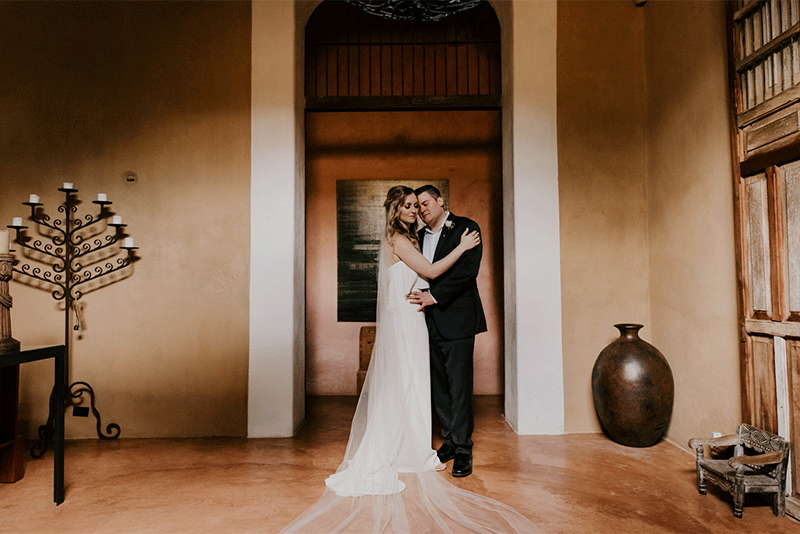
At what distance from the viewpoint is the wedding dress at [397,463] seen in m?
2.26

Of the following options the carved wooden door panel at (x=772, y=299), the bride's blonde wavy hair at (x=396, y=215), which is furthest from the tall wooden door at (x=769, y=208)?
the bride's blonde wavy hair at (x=396, y=215)

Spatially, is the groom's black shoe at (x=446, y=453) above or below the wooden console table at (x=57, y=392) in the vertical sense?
below

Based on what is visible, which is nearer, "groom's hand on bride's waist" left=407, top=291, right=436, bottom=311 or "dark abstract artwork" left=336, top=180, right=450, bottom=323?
"groom's hand on bride's waist" left=407, top=291, right=436, bottom=311

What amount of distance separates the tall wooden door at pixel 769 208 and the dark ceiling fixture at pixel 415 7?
Result: 168 cm

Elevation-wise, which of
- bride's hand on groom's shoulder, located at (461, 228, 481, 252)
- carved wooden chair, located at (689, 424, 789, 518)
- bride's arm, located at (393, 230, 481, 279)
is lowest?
carved wooden chair, located at (689, 424, 789, 518)

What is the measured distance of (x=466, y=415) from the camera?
Result: 305 centimetres

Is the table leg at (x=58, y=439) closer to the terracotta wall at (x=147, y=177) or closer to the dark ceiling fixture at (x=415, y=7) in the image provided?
the terracotta wall at (x=147, y=177)

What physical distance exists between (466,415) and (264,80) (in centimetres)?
313

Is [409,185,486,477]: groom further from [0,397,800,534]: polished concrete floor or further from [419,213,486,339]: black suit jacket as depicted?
[0,397,800,534]: polished concrete floor

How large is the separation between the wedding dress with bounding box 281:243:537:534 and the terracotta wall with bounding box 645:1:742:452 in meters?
1.78

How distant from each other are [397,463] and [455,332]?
0.88 m

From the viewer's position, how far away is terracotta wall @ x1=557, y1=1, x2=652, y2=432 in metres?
3.91

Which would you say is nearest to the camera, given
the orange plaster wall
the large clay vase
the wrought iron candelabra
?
the large clay vase

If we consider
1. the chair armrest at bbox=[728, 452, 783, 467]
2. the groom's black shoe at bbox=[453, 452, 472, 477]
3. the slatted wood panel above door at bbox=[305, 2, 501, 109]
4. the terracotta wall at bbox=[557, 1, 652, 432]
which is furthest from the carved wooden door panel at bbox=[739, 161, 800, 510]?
the slatted wood panel above door at bbox=[305, 2, 501, 109]
